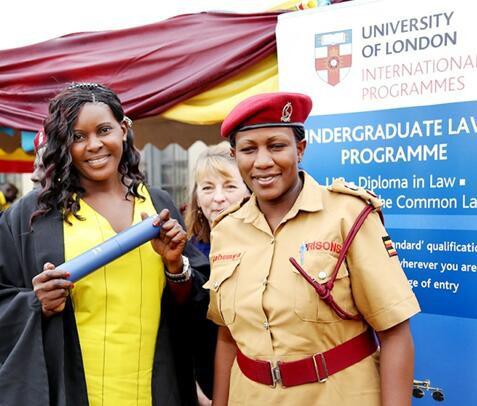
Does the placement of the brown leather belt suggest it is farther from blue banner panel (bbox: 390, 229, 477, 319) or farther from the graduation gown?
blue banner panel (bbox: 390, 229, 477, 319)

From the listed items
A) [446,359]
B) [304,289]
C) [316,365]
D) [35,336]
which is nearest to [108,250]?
[35,336]

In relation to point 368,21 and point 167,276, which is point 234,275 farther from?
point 368,21

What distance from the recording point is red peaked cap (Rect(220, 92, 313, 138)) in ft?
5.60

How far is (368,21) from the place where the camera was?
2.58 meters

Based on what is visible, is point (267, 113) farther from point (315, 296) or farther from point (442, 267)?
point (442, 267)

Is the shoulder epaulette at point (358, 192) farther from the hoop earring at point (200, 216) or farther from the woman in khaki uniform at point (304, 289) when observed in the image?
the hoop earring at point (200, 216)

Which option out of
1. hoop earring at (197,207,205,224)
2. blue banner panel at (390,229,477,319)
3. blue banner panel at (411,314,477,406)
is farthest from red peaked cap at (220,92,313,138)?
hoop earring at (197,207,205,224)

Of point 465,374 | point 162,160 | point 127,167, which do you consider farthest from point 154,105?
point 162,160

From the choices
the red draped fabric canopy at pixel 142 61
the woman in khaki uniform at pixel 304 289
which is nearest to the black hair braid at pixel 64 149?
the woman in khaki uniform at pixel 304 289

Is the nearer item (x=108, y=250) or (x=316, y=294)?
(x=316, y=294)

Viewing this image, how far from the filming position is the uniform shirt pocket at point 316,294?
165 centimetres

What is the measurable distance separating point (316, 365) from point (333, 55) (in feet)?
5.19

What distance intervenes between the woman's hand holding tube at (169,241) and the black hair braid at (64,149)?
292 mm

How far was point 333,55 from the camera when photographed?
2.70 meters
